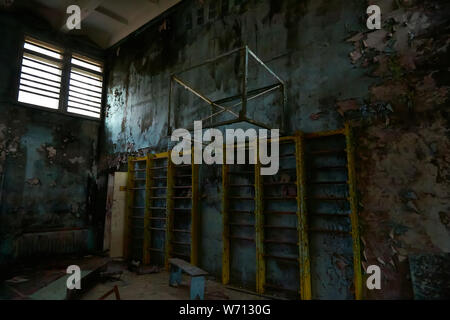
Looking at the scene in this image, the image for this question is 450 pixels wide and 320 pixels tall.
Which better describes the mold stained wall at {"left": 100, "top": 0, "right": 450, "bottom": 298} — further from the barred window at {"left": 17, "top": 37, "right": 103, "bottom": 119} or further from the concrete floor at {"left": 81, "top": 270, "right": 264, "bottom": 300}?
the barred window at {"left": 17, "top": 37, "right": 103, "bottom": 119}

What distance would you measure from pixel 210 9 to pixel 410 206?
461 centimetres

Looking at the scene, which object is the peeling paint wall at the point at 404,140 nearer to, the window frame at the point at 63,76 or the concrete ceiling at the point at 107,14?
the concrete ceiling at the point at 107,14

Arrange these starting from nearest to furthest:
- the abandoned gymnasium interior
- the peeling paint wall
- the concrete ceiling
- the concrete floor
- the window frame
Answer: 1. the peeling paint wall
2. the abandoned gymnasium interior
3. the concrete floor
4. the window frame
5. the concrete ceiling

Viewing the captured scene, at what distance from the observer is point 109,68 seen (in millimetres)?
7266

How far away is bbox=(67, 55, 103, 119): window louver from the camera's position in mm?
6578

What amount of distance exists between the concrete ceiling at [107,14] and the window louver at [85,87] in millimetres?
738

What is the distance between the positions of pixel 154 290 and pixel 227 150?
7.56ft

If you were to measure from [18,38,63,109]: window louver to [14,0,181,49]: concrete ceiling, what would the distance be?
0.73 meters

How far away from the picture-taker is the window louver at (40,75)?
19.1ft

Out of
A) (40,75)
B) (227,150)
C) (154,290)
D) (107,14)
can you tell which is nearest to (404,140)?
(227,150)

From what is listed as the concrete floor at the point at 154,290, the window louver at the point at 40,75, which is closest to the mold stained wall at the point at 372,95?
the concrete floor at the point at 154,290

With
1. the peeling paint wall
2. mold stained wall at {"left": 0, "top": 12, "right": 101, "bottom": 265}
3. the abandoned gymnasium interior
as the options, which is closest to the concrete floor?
the abandoned gymnasium interior

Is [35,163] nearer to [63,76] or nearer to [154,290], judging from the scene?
[63,76]

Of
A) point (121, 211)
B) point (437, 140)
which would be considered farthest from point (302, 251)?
point (121, 211)
